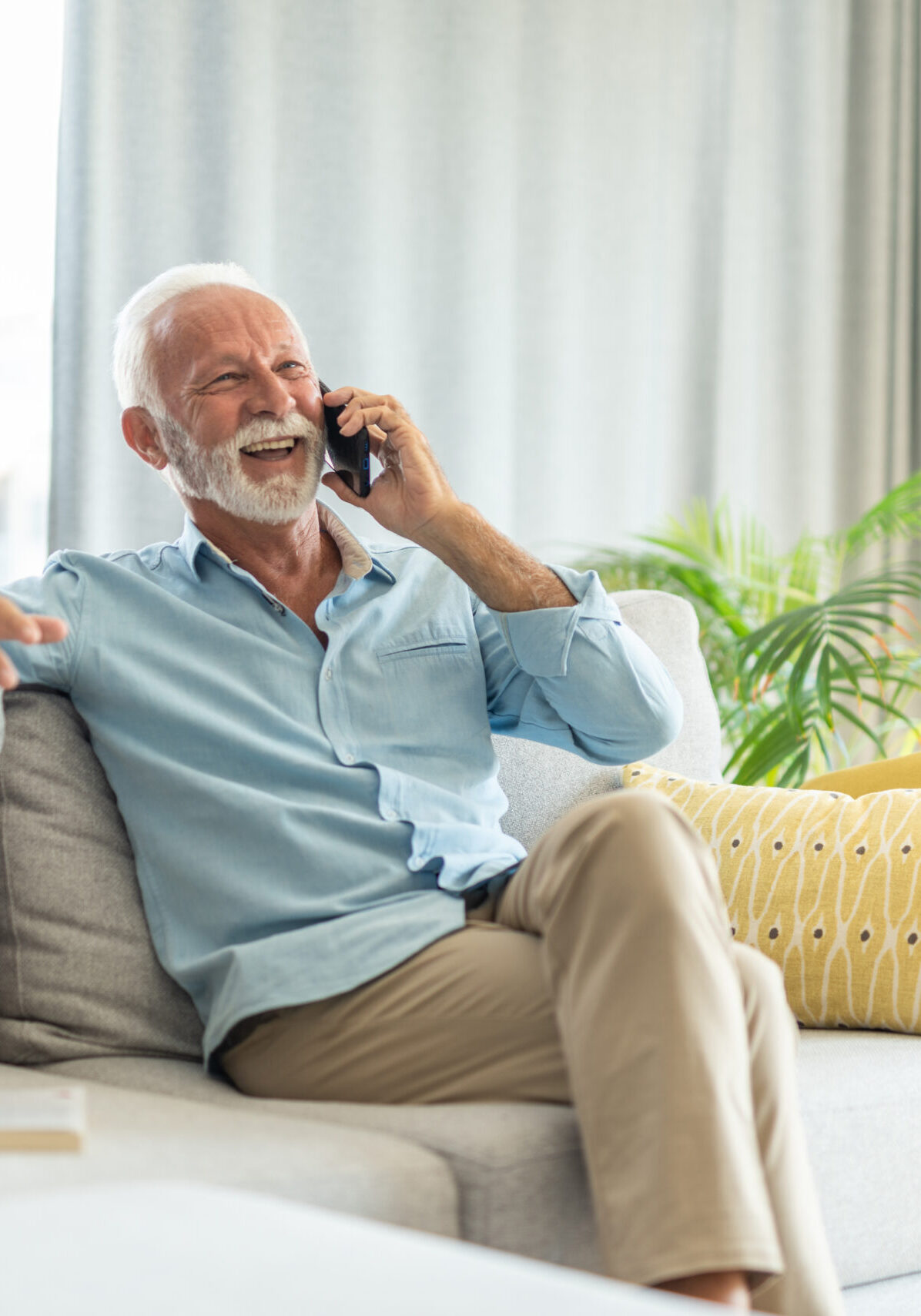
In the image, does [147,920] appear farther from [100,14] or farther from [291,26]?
[291,26]

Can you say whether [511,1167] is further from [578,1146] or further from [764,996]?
[764,996]

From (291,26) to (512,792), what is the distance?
1.78 meters

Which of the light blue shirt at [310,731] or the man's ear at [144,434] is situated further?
the man's ear at [144,434]

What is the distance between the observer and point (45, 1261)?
593mm

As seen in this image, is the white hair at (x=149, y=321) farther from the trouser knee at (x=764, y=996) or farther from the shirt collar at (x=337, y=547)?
the trouser knee at (x=764, y=996)

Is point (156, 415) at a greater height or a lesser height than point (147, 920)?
greater

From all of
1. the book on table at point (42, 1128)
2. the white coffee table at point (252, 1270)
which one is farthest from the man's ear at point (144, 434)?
the white coffee table at point (252, 1270)

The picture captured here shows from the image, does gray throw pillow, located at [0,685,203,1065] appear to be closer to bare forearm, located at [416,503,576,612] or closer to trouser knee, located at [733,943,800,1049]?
bare forearm, located at [416,503,576,612]

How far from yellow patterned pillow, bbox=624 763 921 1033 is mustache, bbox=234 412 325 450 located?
2.29 ft

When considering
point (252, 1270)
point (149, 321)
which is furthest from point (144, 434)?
point (252, 1270)

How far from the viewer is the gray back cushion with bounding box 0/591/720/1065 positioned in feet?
4.67

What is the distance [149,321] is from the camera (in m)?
1.75

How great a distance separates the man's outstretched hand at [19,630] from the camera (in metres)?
1.25

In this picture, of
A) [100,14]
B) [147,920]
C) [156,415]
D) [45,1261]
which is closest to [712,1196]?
[45,1261]
